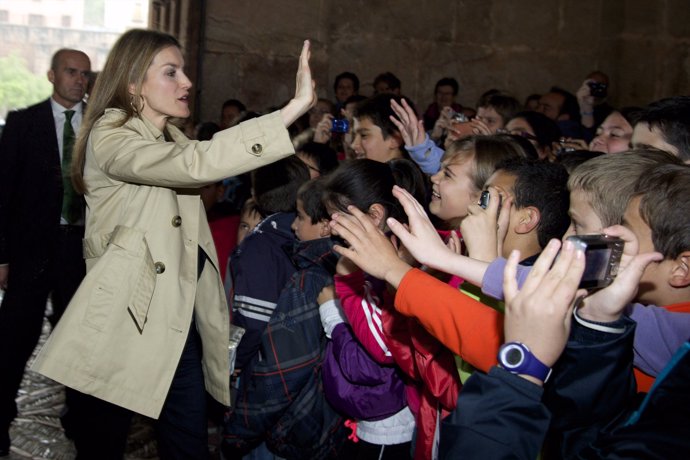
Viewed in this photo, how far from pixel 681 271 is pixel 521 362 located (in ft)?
2.25

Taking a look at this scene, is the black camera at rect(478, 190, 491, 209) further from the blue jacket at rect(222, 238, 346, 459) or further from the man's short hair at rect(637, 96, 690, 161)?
the man's short hair at rect(637, 96, 690, 161)

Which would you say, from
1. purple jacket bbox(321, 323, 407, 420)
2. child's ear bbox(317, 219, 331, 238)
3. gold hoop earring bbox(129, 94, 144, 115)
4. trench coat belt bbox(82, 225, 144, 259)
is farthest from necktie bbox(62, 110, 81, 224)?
purple jacket bbox(321, 323, 407, 420)

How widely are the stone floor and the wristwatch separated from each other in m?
3.04

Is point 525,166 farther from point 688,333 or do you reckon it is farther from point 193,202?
point 193,202

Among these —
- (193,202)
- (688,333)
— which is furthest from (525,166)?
(193,202)

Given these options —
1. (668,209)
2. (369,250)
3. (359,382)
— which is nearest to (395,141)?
(359,382)

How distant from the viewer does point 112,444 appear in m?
3.05

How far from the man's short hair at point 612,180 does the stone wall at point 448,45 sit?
682 centimetres

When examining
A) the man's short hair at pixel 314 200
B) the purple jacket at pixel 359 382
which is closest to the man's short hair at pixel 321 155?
the man's short hair at pixel 314 200

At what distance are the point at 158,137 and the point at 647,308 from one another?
185 cm

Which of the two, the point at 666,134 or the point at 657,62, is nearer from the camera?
the point at 666,134

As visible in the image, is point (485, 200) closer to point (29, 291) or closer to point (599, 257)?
point (599, 257)

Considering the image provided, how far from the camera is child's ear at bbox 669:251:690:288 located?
1931mm

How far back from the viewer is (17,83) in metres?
10.3
